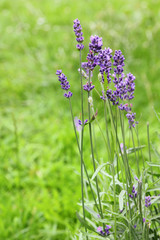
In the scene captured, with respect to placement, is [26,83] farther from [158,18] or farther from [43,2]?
[43,2]

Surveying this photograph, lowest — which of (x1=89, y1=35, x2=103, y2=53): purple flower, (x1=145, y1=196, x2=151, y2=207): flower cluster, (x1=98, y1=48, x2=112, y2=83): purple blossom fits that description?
(x1=145, y1=196, x2=151, y2=207): flower cluster

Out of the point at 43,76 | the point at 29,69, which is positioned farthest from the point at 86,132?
the point at 29,69

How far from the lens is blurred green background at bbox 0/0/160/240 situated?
2004 millimetres

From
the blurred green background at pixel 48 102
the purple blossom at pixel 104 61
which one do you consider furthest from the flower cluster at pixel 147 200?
the purple blossom at pixel 104 61

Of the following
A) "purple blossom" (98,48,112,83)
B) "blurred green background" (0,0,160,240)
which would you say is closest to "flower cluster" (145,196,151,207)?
"blurred green background" (0,0,160,240)

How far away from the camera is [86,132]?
8.59 feet

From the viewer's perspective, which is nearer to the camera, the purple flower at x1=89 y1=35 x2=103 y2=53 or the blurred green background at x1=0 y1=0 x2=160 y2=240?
the purple flower at x1=89 y1=35 x2=103 y2=53

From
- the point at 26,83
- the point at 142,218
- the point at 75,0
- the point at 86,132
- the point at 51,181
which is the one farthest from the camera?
the point at 75,0

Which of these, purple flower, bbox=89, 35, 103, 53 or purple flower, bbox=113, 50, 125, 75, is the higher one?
purple flower, bbox=89, 35, 103, 53

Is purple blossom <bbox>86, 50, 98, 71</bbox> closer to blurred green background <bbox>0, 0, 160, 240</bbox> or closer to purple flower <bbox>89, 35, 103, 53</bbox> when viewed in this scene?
purple flower <bbox>89, 35, 103, 53</bbox>

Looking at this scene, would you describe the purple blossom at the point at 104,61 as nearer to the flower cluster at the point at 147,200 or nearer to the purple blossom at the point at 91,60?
the purple blossom at the point at 91,60

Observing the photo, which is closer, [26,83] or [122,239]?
[122,239]

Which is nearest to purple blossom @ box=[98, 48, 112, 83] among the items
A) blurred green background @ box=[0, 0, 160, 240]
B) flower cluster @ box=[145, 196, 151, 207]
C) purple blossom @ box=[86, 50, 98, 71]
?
purple blossom @ box=[86, 50, 98, 71]

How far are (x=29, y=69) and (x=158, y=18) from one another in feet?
5.45
